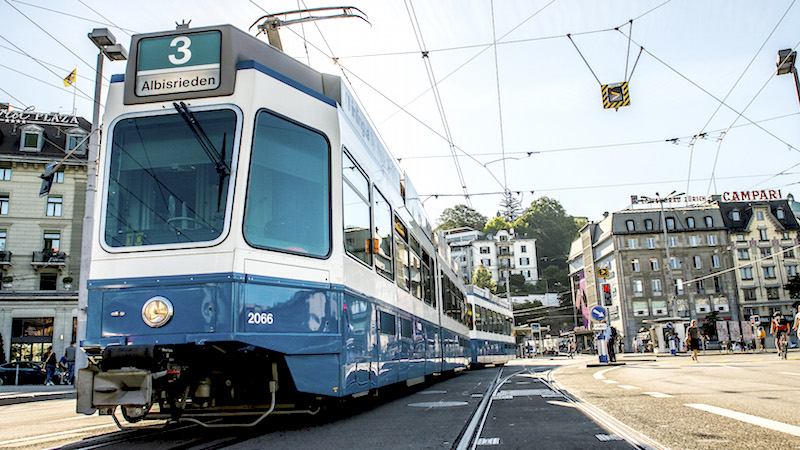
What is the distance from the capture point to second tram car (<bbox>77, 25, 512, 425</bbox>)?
5391mm

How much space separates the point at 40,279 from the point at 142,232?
3766 cm

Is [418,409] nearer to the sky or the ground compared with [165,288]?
nearer to the ground

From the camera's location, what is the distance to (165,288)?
5.49 m

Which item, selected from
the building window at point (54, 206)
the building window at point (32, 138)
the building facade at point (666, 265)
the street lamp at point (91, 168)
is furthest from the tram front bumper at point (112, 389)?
the building facade at point (666, 265)

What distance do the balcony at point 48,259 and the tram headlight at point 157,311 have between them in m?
37.0

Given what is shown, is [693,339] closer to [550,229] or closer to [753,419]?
[753,419]

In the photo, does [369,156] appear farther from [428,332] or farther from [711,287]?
[711,287]

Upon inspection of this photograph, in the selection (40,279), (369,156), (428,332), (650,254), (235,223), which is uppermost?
(650,254)

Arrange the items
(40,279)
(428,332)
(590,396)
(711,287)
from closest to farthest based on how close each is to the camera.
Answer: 1. (590,396)
2. (428,332)
3. (40,279)
4. (711,287)

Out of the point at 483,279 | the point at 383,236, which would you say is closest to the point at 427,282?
the point at 383,236

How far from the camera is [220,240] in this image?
554 centimetres

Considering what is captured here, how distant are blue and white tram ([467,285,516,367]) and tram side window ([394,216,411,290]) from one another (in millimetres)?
11282

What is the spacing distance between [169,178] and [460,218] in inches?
4470

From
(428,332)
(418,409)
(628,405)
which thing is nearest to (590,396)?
(628,405)
